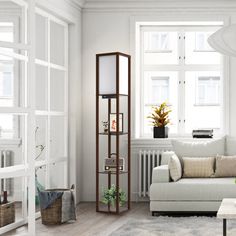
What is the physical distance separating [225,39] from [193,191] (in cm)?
214

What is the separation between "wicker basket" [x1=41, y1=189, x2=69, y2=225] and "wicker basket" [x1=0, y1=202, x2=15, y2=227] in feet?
1.70

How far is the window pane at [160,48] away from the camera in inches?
333

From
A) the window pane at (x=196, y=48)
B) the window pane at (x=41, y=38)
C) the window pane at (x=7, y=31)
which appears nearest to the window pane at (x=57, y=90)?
the window pane at (x=41, y=38)

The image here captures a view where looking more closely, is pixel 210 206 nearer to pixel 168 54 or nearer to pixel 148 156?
pixel 148 156

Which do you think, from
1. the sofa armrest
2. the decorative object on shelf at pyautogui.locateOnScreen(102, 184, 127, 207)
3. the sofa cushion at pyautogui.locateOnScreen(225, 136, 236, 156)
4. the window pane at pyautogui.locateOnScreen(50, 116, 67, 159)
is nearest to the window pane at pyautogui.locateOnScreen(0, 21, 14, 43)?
the window pane at pyautogui.locateOnScreen(50, 116, 67, 159)

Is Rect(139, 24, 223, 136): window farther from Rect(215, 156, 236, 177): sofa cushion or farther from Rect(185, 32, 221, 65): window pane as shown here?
Rect(215, 156, 236, 177): sofa cushion

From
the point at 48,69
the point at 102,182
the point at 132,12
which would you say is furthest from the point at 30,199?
the point at 132,12

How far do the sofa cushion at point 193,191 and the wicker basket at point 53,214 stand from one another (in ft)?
3.80

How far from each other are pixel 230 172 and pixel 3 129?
3037 millimetres

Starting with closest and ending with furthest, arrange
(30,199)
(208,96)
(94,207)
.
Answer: (30,199) → (94,207) → (208,96)

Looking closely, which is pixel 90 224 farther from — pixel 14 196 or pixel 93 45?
pixel 93 45

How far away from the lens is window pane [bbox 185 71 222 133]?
840 centimetres

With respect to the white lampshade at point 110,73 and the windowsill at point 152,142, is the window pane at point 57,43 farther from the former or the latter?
the windowsill at point 152,142

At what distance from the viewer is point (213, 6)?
26.3 feet
